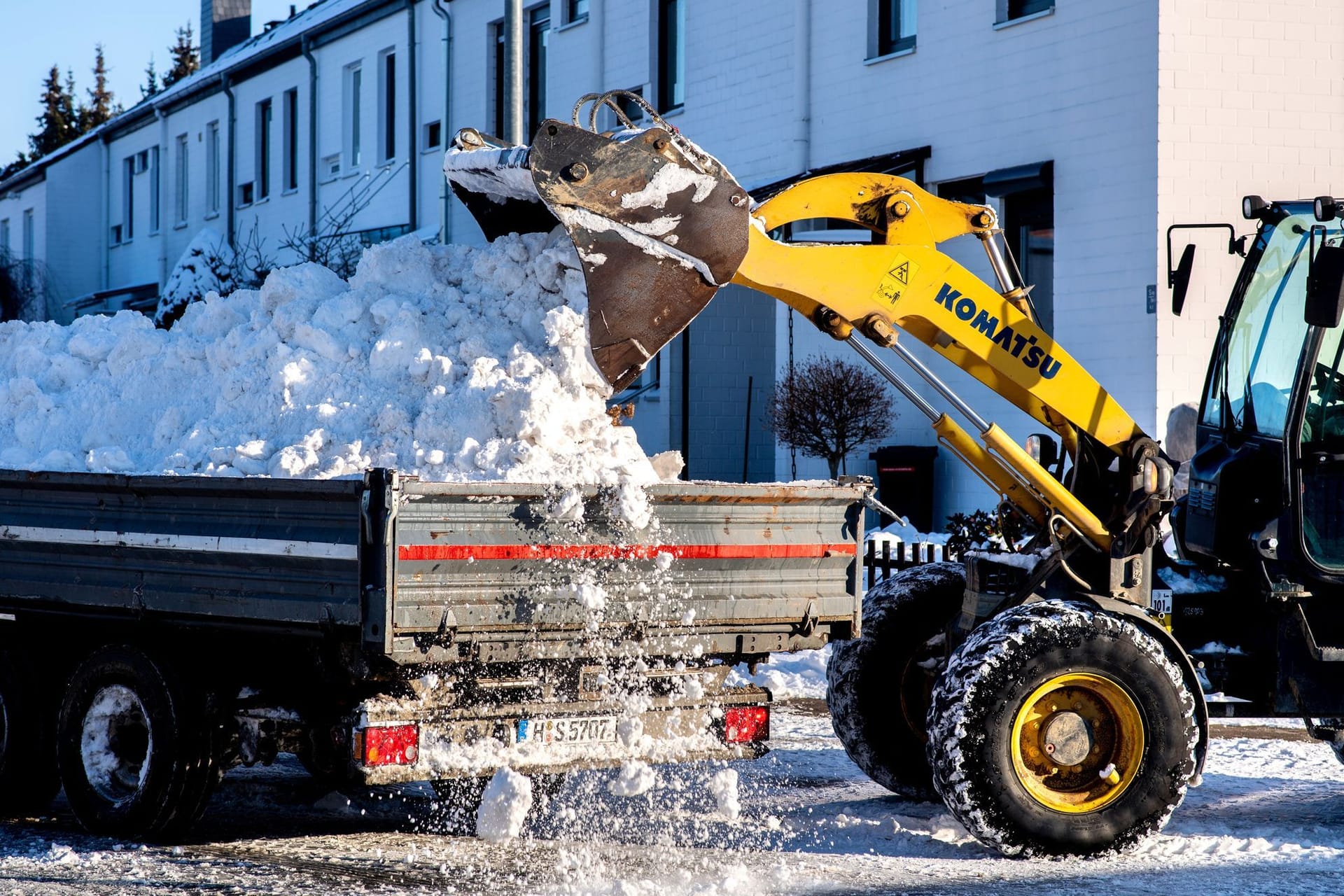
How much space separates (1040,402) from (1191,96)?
7903 millimetres

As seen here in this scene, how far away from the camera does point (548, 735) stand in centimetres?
596

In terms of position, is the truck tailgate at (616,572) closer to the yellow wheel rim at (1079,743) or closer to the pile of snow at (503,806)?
the pile of snow at (503,806)

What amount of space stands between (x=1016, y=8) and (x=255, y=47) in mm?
20456

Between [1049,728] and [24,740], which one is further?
[24,740]

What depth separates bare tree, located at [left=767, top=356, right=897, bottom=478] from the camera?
648 inches

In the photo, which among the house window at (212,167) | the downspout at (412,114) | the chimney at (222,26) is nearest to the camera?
the downspout at (412,114)

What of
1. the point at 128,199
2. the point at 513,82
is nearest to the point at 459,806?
the point at 513,82

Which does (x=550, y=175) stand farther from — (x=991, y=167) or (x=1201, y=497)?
(x=991, y=167)

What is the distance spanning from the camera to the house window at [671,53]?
67.8 ft

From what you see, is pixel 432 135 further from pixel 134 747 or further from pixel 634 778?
pixel 634 778

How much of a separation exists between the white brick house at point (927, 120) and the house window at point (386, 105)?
4 centimetres

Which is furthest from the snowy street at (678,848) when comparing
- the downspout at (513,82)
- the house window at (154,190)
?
the house window at (154,190)

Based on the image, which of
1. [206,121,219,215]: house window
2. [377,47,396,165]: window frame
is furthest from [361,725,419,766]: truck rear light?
[206,121,219,215]: house window

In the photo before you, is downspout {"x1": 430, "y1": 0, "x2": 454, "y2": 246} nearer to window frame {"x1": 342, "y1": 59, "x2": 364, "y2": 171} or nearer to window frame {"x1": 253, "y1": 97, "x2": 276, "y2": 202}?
window frame {"x1": 342, "y1": 59, "x2": 364, "y2": 171}
